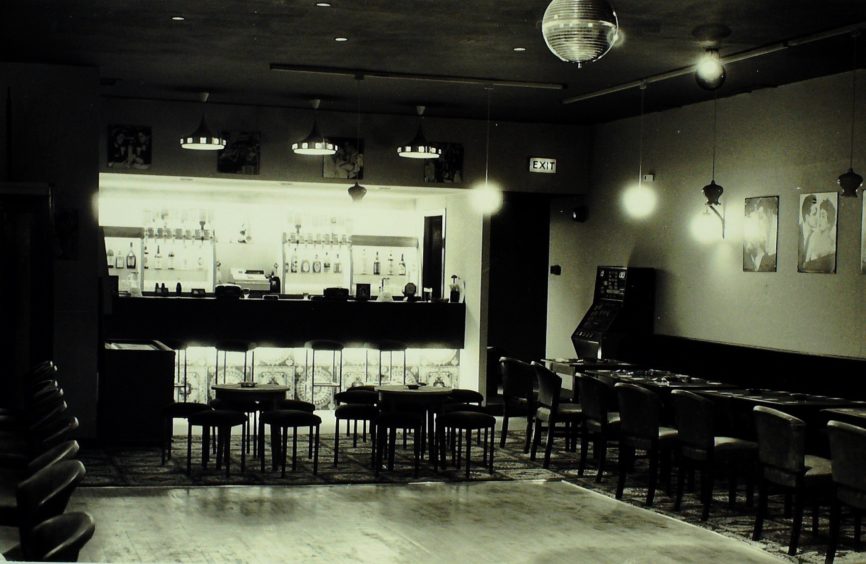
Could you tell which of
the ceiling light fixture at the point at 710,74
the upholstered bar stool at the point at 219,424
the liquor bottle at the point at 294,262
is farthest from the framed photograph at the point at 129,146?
the ceiling light fixture at the point at 710,74

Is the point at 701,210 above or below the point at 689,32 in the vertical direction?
below

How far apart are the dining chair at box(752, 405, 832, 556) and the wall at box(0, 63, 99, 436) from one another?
19.5 ft

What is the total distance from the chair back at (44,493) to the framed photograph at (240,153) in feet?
28.7

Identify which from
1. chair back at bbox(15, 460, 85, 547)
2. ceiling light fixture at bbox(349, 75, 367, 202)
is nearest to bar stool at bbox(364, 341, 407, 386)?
ceiling light fixture at bbox(349, 75, 367, 202)

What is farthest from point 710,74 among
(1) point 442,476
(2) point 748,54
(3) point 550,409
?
(1) point 442,476

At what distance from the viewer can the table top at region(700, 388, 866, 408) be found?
26.7 feet

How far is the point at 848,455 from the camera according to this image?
6.38 metres

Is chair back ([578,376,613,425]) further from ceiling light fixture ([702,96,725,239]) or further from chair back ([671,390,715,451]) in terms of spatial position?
ceiling light fixture ([702,96,725,239])

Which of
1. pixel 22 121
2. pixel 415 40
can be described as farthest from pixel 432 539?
pixel 22 121

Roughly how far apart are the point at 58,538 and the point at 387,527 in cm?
421

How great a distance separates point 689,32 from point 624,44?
62 cm

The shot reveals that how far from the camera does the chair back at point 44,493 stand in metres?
3.46

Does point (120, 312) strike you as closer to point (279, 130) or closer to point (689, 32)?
point (279, 130)

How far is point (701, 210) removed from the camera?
11.4 m
